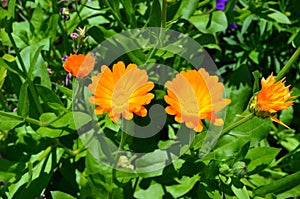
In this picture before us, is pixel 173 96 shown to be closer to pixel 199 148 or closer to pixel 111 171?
A: pixel 199 148

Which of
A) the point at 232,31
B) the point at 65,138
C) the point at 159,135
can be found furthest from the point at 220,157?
the point at 232,31

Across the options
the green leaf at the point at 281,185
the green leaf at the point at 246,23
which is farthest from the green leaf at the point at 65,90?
the green leaf at the point at 246,23

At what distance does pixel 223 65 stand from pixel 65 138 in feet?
2.86

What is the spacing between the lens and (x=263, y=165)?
5.29ft

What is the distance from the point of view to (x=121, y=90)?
1.23m

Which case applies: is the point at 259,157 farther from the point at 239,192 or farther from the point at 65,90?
the point at 65,90

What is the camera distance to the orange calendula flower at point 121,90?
119cm

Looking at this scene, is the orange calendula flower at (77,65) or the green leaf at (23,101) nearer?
the orange calendula flower at (77,65)

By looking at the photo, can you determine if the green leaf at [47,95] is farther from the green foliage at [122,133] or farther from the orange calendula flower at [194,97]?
the orange calendula flower at [194,97]

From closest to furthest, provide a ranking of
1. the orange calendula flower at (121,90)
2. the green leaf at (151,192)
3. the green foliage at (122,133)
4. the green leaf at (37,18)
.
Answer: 1. the orange calendula flower at (121,90)
2. the green foliage at (122,133)
3. the green leaf at (151,192)
4. the green leaf at (37,18)

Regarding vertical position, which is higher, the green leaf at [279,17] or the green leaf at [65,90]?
the green leaf at [65,90]

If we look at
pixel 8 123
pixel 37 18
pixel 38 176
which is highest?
pixel 37 18

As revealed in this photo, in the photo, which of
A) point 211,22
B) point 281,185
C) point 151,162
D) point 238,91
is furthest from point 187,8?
point 281,185

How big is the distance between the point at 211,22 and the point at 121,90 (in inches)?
28.5
